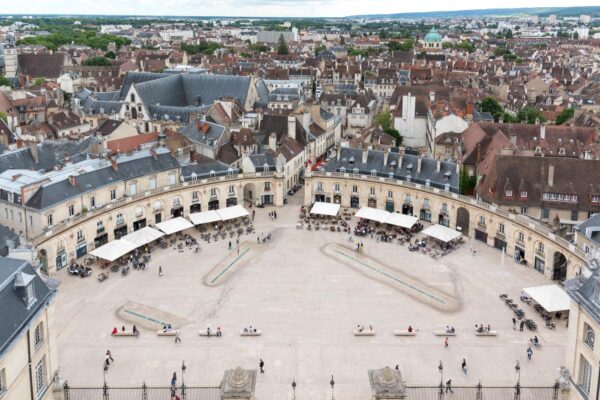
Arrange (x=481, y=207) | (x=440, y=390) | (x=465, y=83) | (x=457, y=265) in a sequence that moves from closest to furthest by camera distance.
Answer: (x=440, y=390), (x=457, y=265), (x=481, y=207), (x=465, y=83)

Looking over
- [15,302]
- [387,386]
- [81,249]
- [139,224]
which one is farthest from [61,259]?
[387,386]

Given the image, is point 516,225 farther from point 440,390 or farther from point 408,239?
point 440,390

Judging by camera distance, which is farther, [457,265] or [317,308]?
[457,265]

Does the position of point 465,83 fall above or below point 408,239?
above

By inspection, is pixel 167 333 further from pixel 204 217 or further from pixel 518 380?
pixel 518 380

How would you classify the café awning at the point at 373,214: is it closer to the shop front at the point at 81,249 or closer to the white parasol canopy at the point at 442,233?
the white parasol canopy at the point at 442,233

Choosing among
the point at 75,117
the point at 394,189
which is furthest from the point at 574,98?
the point at 75,117
